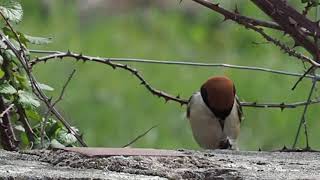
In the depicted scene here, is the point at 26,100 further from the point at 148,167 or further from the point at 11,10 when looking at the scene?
the point at 148,167

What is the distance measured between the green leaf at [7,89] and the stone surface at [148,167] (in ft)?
1.28

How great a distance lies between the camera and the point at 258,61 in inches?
326

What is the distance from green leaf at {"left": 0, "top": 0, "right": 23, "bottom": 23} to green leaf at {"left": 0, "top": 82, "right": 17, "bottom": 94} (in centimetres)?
18

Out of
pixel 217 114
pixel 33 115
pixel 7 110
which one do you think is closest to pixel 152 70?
pixel 217 114

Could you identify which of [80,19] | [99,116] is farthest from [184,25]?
[99,116]

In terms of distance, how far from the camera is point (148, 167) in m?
2.34

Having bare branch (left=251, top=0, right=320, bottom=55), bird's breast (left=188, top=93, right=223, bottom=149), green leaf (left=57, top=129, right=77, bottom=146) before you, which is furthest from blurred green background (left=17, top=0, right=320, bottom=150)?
green leaf (left=57, top=129, right=77, bottom=146)

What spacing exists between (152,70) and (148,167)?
545 cm

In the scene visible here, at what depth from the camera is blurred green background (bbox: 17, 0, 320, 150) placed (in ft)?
21.9

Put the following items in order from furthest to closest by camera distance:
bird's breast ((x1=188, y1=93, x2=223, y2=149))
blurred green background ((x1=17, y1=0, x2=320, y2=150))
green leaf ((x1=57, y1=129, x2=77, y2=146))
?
blurred green background ((x1=17, y1=0, x2=320, y2=150)) → bird's breast ((x1=188, y1=93, x2=223, y2=149)) → green leaf ((x1=57, y1=129, x2=77, y2=146))

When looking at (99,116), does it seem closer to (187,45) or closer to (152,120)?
(152,120)

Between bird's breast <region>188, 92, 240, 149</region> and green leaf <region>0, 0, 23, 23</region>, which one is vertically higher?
green leaf <region>0, 0, 23, 23</region>

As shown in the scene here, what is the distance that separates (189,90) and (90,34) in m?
1.82

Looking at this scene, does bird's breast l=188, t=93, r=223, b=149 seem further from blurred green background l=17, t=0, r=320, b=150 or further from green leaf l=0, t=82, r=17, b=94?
green leaf l=0, t=82, r=17, b=94
